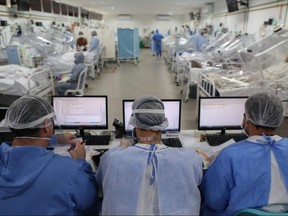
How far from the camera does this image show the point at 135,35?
983 cm

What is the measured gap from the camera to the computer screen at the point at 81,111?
202 centimetres

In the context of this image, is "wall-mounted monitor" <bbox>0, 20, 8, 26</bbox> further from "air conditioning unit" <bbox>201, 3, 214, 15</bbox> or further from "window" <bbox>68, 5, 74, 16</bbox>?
"air conditioning unit" <bbox>201, 3, 214, 15</bbox>

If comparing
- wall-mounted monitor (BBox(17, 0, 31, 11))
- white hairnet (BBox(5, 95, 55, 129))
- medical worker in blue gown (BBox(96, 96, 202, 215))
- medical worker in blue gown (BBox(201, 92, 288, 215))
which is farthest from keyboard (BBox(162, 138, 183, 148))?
wall-mounted monitor (BBox(17, 0, 31, 11))

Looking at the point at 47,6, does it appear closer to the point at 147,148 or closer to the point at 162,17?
the point at 147,148

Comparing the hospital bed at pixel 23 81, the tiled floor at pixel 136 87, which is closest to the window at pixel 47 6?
the tiled floor at pixel 136 87

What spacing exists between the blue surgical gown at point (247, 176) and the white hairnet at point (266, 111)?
0.29ft

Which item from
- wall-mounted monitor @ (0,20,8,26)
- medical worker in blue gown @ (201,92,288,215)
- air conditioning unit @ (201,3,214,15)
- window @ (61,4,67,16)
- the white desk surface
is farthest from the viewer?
air conditioning unit @ (201,3,214,15)

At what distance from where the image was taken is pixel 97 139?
6.82 feet

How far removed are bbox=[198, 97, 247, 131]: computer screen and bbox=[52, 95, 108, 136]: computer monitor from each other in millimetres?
817

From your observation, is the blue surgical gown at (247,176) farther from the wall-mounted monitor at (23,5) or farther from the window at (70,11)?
the window at (70,11)

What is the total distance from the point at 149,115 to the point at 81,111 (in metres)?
0.92

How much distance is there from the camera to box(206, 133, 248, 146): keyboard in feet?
6.64

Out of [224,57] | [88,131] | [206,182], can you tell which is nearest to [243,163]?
[206,182]

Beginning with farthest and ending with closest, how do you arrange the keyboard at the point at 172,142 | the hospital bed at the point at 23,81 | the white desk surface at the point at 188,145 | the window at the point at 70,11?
the window at the point at 70,11 → the hospital bed at the point at 23,81 → the keyboard at the point at 172,142 → the white desk surface at the point at 188,145
